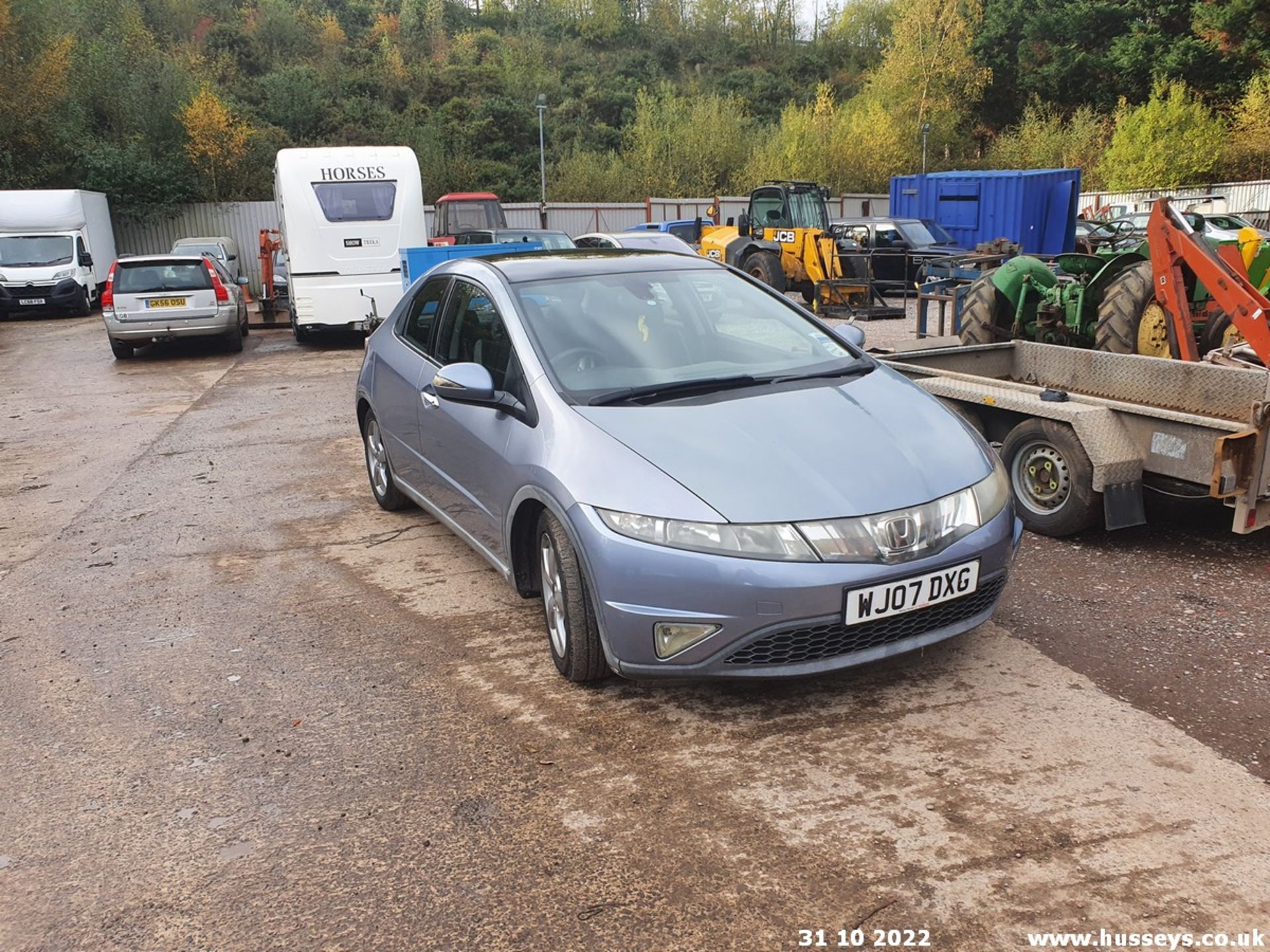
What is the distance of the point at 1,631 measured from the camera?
15.4 ft

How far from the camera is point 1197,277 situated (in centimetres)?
625

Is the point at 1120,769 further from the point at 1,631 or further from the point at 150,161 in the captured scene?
the point at 150,161

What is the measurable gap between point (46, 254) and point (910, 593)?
80.1 ft

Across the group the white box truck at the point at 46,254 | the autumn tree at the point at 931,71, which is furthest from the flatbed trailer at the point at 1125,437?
the autumn tree at the point at 931,71

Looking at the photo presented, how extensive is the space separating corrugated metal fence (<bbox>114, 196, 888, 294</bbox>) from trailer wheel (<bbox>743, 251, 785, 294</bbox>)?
9.55 meters

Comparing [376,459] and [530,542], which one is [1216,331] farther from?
[376,459]

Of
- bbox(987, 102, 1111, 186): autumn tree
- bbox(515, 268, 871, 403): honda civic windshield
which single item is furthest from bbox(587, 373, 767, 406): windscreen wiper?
bbox(987, 102, 1111, 186): autumn tree

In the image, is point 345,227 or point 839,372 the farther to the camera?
point 345,227

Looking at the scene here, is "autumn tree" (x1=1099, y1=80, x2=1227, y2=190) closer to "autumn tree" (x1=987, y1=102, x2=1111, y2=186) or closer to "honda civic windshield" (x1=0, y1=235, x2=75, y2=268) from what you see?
"autumn tree" (x1=987, y1=102, x2=1111, y2=186)

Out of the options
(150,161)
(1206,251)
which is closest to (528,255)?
(1206,251)

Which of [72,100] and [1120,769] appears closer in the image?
[1120,769]

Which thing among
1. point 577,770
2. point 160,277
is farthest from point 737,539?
point 160,277

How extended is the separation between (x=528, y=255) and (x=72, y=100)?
105ft

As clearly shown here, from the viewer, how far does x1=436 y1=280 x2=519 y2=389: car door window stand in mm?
4371
